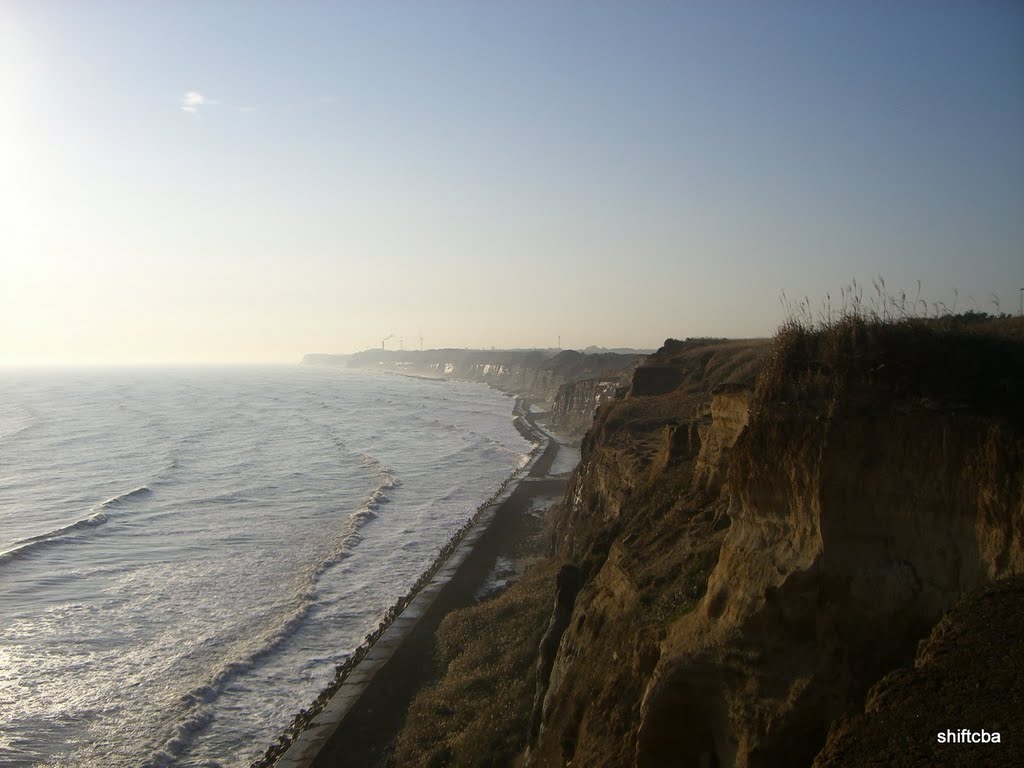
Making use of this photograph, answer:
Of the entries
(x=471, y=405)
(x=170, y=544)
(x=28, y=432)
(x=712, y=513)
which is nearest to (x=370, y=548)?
(x=170, y=544)

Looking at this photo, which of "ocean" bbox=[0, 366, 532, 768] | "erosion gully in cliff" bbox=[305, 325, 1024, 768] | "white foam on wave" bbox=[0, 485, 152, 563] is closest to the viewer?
"erosion gully in cliff" bbox=[305, 325, 1024, 768]

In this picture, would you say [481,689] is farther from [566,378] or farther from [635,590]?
[566,378]

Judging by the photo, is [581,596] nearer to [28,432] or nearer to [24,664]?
[24,664]

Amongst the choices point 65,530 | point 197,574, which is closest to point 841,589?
point 197,574

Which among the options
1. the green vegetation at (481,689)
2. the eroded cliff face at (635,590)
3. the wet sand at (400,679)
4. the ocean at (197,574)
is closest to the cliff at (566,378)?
the ocean at (197,574)

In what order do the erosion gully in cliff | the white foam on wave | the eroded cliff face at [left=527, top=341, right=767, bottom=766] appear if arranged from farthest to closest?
the white foam on wave
the eroded cliff face at [left=527, top=341, right=767, bottom=766]
the erosion gully in cliff

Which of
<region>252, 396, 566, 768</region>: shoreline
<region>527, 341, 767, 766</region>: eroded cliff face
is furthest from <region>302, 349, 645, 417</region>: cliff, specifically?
<region>527, 341, 767, 766</region>: eroded cliff face

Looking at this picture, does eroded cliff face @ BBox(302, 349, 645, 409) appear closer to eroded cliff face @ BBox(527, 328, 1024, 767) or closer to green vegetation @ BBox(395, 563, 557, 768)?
green vegetation @ BBox(395, 563, 557, 768)

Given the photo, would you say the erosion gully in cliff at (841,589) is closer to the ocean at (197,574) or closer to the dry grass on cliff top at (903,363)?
the dry grass on cliff top at (903,363)
